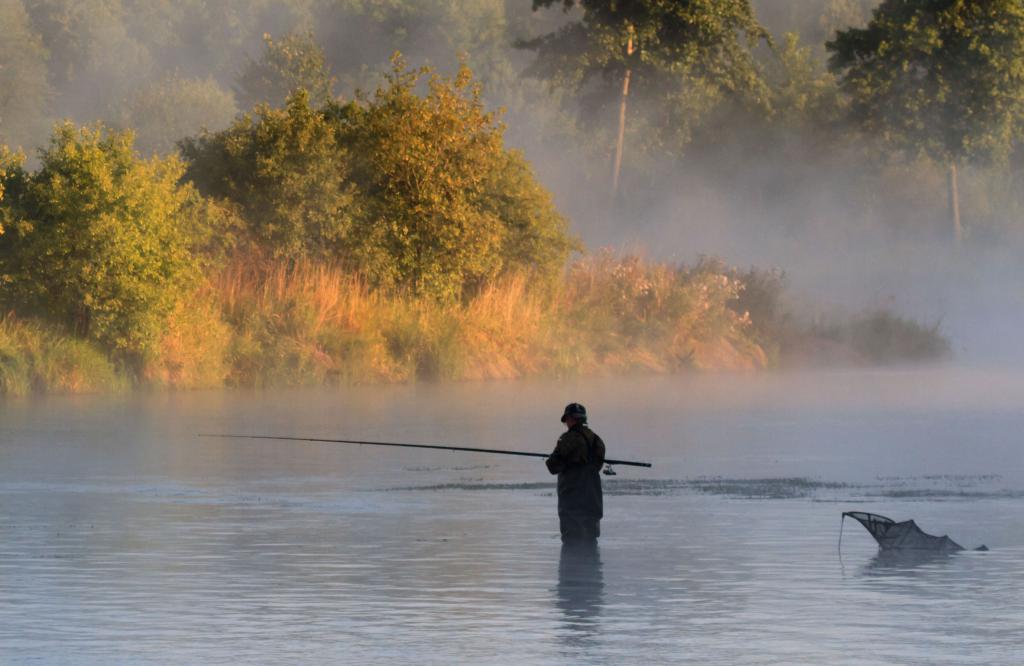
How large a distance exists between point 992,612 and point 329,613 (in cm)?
361

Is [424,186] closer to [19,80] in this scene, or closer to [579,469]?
[579,469]

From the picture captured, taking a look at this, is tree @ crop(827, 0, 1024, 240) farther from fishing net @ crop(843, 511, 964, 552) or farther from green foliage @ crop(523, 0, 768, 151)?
fishing net @ crop(843, 511, 964, 552)

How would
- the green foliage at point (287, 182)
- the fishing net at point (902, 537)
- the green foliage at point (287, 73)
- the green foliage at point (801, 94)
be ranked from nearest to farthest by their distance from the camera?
the fishing net at point (902, 537) → the green foliage at point (287, 182) → the green foliage at point (801, 94) → the green foliage at point (287, 73)

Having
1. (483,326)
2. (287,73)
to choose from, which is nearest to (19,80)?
(287,73)

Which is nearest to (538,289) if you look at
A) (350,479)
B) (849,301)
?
(849,301)

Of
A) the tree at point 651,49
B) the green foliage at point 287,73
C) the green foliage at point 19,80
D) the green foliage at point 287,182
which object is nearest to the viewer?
the green foliage at point 287,182

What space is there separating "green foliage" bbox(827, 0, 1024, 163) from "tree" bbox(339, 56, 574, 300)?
20.5 metres

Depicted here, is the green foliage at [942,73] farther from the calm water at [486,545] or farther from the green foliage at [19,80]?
the green foliage at [19,80]

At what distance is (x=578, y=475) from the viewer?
1464 centimetres

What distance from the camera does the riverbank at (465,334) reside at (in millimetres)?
34719

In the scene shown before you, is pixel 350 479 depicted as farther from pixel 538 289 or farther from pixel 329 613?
pixel 538 289

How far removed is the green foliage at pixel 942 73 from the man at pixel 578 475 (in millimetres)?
45114

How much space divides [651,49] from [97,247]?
2818cm

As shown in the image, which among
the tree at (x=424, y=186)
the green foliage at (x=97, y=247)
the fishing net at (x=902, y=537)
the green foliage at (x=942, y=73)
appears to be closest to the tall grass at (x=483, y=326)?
the tree at (x=424, y=186)
